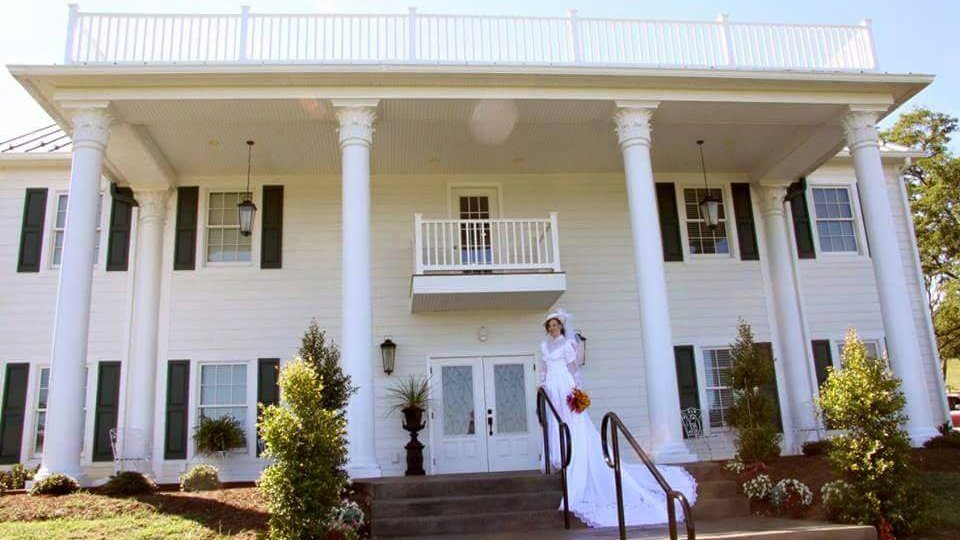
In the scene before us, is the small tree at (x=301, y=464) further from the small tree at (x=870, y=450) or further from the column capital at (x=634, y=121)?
the column capital at (x=634, y=121)

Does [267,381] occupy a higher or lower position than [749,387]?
higher

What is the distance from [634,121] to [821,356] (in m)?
6.35

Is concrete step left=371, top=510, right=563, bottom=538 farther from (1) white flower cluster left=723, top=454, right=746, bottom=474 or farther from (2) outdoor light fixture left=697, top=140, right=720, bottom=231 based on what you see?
(2) outdoor light fixture left=697, top=140, right=720, bottom=231

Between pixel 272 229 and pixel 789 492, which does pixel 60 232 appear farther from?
pixel 789 492

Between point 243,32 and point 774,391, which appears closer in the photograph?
point 243,32

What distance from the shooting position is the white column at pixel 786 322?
44.1ft

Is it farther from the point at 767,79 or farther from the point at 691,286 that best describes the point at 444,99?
the point at 691,286

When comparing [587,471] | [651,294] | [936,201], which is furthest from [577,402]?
[936,201]

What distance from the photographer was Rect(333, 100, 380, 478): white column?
31.1ft

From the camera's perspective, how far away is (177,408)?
12.5 metres

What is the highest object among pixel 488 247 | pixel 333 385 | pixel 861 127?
pixel 861 127

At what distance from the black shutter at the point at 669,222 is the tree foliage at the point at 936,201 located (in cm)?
1192

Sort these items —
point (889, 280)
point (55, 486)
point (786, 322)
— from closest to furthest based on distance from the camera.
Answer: point (55, 486) < point (889, 280) < point (786, 322)

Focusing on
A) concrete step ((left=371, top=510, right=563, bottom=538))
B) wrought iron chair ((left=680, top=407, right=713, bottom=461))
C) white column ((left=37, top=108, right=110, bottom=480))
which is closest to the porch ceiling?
white column ((left=37, top=108, right=110, bottom=480))
